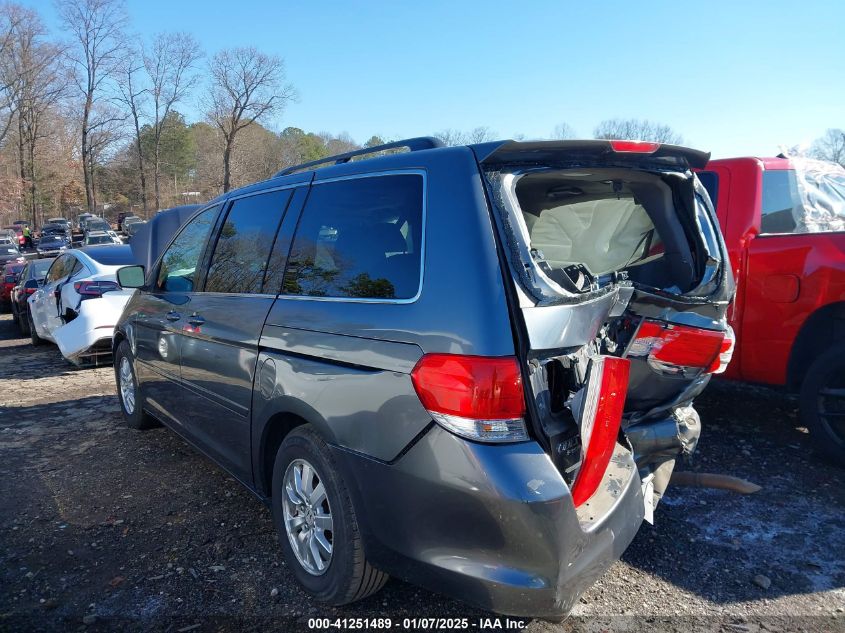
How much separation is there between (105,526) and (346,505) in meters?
1.96

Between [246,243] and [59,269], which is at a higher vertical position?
[246,243]

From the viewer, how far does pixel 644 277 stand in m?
3.57

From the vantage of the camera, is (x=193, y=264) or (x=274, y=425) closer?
(x=274, y=425)

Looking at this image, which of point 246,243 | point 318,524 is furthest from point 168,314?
point 318,524

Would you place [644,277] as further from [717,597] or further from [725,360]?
[717,597]

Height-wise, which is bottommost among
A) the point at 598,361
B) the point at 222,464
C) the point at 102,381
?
the point at 102,381

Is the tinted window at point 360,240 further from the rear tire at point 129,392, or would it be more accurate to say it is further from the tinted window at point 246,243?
the rear tire at point 129,392

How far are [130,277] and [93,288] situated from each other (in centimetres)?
316

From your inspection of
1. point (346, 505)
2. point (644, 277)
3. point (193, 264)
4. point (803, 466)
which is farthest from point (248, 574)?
point (803, 466)

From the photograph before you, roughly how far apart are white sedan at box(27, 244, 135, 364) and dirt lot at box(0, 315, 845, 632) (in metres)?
2.41

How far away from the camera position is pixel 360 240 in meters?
2.69

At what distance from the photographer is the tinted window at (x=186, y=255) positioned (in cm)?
398

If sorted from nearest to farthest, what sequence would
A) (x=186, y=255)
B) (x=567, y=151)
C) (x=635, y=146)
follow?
(x=567, y=151) < (x=635, y=146) < (x=186, y=255)

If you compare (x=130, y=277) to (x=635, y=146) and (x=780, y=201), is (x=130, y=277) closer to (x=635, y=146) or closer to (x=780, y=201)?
(x=635, y=146)
